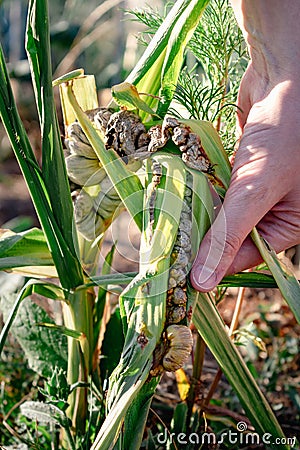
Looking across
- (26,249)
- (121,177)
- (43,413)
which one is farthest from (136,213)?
(43,413)

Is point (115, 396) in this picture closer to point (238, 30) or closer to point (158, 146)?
point (158, 146)

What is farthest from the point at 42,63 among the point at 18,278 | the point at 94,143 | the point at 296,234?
the point at 18,278

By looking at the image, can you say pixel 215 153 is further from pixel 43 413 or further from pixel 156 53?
pixel 43 413

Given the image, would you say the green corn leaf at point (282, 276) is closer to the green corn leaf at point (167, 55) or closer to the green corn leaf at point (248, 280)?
the green corn leaf at point (248, 280)

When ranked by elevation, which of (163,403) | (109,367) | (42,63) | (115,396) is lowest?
(163,403)

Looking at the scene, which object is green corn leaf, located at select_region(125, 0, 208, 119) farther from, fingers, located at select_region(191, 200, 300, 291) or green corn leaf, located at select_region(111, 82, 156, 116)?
fingers, located at select_region(191, 200, 300, 291)

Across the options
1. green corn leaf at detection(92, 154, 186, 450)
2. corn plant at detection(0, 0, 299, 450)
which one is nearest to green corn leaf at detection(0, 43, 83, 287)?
corn plant at detection(0, 0, 299, 450)

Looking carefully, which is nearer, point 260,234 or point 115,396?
point 115,396
